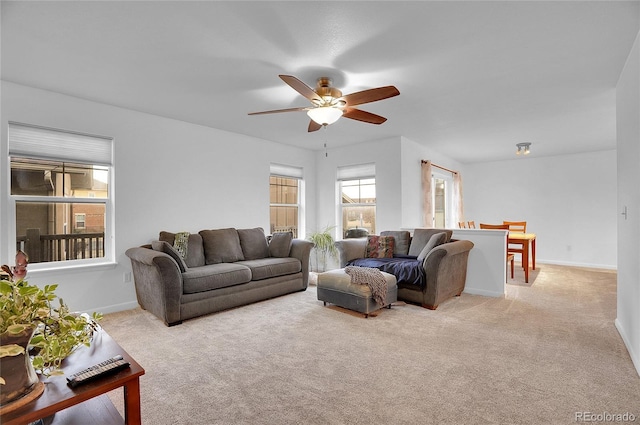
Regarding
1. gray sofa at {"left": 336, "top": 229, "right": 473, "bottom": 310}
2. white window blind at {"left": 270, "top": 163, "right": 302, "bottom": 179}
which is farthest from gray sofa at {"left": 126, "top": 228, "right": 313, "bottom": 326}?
white window blind at {"left": 270, "top": 163, "right": 302, "bottom": 179}

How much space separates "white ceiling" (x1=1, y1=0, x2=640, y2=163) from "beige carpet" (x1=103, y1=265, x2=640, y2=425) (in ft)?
8.07

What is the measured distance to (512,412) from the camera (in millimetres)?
1810

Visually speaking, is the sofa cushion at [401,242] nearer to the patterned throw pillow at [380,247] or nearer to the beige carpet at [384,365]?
the patterned throw pillow at [380,247]

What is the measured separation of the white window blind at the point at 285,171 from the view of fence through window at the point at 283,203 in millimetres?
90

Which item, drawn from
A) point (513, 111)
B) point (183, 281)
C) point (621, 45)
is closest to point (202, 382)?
point (183, 281)

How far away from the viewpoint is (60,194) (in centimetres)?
354

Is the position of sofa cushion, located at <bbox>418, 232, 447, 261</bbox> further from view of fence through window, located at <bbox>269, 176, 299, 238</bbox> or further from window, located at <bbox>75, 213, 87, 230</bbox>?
window, located at <bbox>75, 213, 87, 230</bbox>

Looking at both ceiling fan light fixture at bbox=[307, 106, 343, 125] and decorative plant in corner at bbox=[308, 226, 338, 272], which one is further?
decorative plant in corner at bbox=[308, 226, 338, 272]

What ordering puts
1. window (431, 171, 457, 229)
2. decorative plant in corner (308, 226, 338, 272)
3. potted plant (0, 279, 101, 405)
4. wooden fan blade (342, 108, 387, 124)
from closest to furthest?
potted plant (0, 279, 101, 405) → wooden fan blade (342, 108, 387, 124) → decorative plant in corner (308, 226, 338, 272) → window (431, 171, 457, 229)

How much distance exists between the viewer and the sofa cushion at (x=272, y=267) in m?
4.06

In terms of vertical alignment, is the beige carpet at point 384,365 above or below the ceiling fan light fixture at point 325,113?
below

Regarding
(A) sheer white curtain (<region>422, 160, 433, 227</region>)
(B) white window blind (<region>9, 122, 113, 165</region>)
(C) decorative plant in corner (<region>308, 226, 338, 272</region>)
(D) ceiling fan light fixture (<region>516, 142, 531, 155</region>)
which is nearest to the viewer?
(B) white window blind (<region>9, 122, 113, 165</region>)

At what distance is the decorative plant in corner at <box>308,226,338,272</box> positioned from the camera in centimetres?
599

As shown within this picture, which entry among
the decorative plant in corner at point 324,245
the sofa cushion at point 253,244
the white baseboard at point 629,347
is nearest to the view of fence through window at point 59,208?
the sofa cushion at point 253,244
